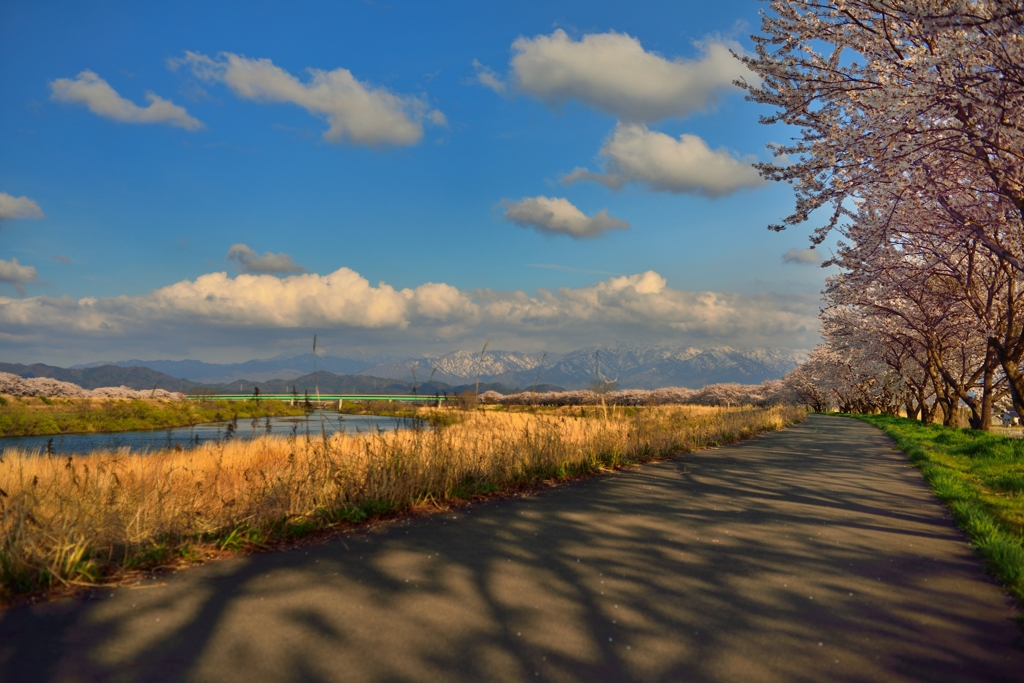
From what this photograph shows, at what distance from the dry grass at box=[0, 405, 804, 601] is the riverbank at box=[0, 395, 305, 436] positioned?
27.0 metres

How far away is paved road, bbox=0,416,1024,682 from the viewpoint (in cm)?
340

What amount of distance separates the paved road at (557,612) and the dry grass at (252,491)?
0.52 metres

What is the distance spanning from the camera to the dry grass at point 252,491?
4.76 m

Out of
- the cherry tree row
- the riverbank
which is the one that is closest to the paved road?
the cherry tree row

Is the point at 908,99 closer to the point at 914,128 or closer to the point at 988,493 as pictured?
the point at 914,128

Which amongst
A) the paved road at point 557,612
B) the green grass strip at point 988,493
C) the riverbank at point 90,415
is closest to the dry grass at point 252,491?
the paved road at point 557,612

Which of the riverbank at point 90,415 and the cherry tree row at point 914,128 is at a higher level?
the cherry tree row at point 914,128

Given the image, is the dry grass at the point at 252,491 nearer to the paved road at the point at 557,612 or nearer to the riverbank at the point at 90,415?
the paved road at the point at 557,612

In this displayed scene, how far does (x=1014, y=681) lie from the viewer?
3242 mm

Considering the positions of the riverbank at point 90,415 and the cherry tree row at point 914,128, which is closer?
the cherry tree row at point 914,128

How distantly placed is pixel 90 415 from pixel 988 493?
1987 inches

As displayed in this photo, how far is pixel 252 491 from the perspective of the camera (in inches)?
255

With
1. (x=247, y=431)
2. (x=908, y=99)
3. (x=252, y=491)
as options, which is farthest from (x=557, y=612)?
(x=247, y=431)

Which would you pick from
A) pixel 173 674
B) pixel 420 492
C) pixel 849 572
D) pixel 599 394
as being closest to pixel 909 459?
pixel 599 394
